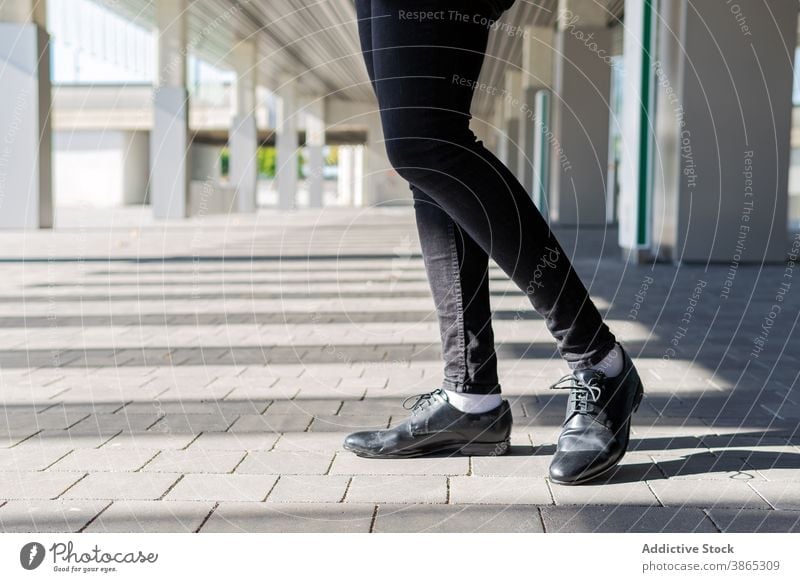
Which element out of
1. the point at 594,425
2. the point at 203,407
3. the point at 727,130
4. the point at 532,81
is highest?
the point at 532,81

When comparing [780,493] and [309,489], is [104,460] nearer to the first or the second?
[309,489]

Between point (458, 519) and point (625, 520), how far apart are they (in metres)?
0.33

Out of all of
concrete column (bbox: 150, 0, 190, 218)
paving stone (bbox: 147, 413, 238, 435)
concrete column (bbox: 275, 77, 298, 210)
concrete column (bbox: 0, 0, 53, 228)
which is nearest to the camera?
paving stone (bbox: 147, 413, 238, 435)

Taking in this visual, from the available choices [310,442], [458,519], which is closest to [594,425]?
[458,519]

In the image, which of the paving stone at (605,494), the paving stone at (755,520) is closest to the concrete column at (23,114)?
the paving stone at (605,494)

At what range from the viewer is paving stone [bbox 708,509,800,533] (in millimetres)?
1877

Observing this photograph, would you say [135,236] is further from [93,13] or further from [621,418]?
[621,418]

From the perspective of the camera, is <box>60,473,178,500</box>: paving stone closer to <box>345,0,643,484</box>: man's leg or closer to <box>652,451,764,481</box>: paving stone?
<box>345,0,643,484</box>: man's leg

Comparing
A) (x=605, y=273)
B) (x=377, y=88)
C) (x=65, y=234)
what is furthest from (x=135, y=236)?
(x=377, y=88)

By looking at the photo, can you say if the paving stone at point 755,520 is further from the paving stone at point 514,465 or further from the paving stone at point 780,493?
the paving stone at point 514,465

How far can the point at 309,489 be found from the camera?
2205 millimetres

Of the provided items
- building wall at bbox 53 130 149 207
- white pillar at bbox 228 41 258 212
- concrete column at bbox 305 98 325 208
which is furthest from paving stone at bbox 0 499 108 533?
building wall at bbox 53 130 149 207
